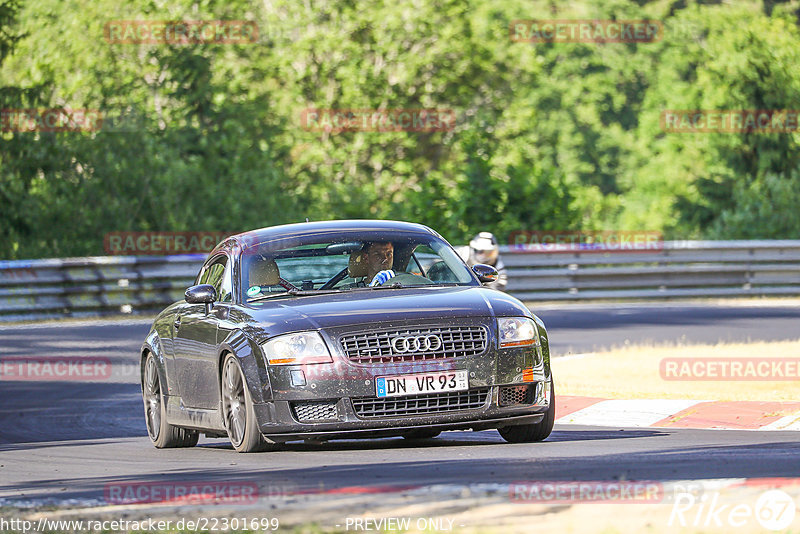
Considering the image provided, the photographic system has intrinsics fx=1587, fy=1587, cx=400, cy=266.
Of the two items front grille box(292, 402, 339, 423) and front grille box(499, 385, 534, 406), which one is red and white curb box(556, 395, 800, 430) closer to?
front grille box(499, 385, 534, 406)

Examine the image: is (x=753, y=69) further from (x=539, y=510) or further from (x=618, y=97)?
(x=539, y=510)

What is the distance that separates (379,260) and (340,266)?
10.4 inches

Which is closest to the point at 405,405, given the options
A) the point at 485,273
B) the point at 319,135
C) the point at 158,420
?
the point at 485,273

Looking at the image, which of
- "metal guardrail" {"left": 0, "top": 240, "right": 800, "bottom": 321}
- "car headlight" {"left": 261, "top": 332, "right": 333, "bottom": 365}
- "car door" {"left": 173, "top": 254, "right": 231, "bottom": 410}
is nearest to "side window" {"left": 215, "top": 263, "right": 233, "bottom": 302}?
"car door" {"left": 173, "top": 254, "right": 231, "bottom": 410}

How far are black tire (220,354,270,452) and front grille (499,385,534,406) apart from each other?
1.45 meters

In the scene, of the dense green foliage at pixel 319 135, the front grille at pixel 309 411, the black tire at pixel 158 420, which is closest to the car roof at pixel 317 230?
the black tire at pixel 158 420

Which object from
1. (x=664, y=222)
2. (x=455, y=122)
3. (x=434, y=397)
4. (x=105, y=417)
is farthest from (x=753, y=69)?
(x=434, y=397)

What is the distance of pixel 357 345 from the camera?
30.4 feet

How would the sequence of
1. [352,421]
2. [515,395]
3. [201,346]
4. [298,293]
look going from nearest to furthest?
1. [352,421]
2. [515,395]
3. [298,293]
4. [201,346]

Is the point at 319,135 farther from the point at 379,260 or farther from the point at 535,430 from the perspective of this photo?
the point at 535,430

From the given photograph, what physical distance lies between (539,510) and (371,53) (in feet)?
130

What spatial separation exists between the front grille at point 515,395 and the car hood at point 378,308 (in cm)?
45

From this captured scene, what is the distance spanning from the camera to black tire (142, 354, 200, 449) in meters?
11.3

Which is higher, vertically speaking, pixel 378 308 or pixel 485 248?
pixel 378 308
